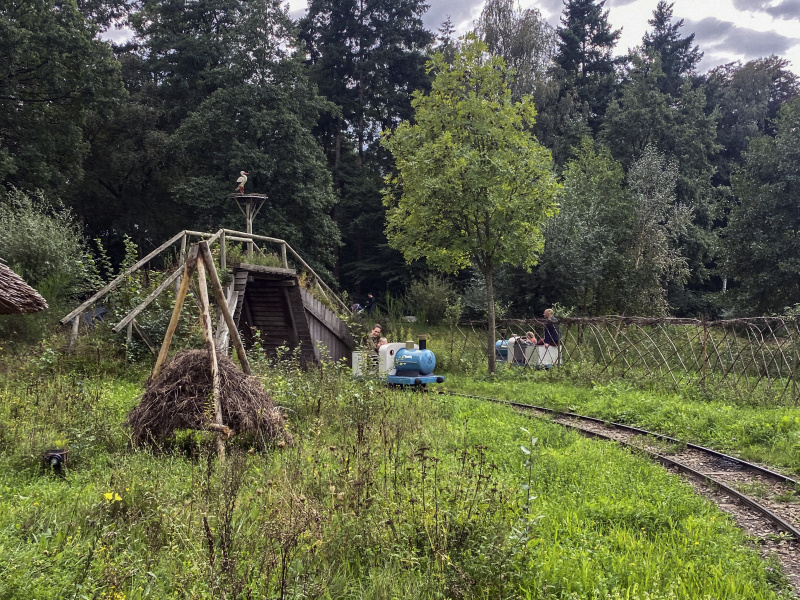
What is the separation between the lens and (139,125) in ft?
111

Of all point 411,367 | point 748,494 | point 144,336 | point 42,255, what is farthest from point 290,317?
point 748,494

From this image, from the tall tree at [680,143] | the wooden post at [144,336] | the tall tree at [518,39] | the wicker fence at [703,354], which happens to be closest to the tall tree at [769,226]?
the wicker fence at [703,354]

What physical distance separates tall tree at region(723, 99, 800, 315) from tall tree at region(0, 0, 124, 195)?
27.9 meters

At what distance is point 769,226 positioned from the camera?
88.7ft

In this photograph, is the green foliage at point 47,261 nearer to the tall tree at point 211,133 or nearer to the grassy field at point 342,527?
the grassy field at point 342,527

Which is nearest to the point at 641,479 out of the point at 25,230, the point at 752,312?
the point at 25,230

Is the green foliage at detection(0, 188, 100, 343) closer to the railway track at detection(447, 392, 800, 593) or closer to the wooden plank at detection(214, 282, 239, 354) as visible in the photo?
the wooden plank at detection(214, 282, 239, 354)

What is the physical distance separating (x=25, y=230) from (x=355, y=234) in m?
26.7

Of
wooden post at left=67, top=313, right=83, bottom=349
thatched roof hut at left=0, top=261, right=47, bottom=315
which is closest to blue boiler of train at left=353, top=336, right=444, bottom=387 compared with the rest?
wooden post at left=67, top=313, right=83, bottom=349

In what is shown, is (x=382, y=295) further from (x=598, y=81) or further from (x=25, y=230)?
(x=25, y=230)

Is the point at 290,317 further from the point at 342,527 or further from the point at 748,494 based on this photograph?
the point at 342,527

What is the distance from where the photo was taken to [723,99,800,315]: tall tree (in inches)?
1037

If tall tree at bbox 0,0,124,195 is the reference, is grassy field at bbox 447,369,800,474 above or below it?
below

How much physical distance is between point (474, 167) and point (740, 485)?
1121 centimetres
